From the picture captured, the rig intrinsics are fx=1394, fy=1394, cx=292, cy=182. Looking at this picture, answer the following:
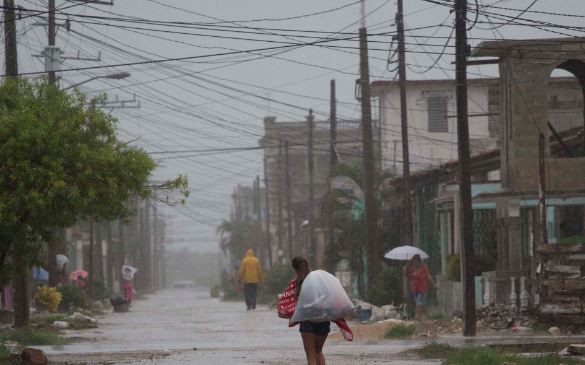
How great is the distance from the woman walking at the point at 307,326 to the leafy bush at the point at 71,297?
94.4 feet

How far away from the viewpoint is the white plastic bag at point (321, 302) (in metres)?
16.8

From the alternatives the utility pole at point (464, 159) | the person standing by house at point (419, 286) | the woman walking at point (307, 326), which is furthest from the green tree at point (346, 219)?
the woman walking at point (307, 326)

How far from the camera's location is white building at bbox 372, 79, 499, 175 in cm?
6712

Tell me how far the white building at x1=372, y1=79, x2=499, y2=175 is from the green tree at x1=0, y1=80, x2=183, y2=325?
1748 inches

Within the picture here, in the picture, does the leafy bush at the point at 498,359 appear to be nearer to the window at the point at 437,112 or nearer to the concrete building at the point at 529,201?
the concrete building at the point at 529,201

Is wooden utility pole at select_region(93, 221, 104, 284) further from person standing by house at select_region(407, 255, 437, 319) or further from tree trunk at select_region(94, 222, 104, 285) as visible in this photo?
person standing by house at select_region(407, 255, 437, 319)

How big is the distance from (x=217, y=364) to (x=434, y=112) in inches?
1898

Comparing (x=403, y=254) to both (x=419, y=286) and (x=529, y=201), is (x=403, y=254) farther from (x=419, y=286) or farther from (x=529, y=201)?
(x=529, y=201)

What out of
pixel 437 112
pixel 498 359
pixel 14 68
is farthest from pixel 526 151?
pixel 437 112

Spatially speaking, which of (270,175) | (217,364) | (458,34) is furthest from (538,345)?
(270,175)

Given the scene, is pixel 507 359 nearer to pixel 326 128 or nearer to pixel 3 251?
pixel 3 251

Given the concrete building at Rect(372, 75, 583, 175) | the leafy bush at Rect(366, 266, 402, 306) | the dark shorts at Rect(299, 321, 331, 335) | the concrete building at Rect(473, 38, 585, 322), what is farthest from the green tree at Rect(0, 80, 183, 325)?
the concrete building at Rect(372, 75, 583, 175)

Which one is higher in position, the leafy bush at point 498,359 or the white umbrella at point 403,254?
the white umbrella at point 403,254

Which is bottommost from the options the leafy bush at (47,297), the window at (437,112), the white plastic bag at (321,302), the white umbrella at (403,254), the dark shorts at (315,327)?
the leafy bush at (47,297)
